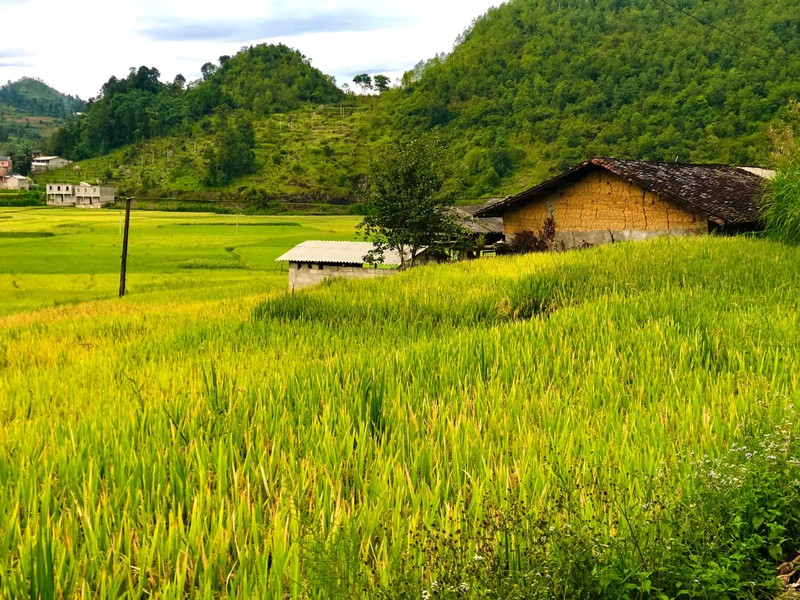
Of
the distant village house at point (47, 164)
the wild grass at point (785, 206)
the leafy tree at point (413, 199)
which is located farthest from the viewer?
the distant village house at point (47, 164)

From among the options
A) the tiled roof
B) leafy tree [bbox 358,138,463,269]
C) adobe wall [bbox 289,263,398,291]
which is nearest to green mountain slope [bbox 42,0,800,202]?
adobe wall [bbox 289,263,398,291]

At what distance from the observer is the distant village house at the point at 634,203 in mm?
19453

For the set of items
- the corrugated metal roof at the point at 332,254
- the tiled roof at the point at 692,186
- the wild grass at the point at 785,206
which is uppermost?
the tiled roof at the point at 692,186

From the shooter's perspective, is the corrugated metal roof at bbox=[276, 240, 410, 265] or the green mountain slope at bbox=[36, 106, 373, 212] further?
the green mountain slope at bbox=[36, 106, 373, 212]

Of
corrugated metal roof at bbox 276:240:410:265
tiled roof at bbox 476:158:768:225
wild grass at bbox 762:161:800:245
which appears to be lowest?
corrugated metal roof at bbox 276:240:410:265

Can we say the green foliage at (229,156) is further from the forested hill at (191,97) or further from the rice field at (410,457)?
the rice field at (410,457)

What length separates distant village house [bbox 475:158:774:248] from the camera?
1945 cm

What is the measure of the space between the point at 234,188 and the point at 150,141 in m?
36.3

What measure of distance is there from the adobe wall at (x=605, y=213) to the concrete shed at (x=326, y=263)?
12.9 metres

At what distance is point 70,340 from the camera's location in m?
9.45

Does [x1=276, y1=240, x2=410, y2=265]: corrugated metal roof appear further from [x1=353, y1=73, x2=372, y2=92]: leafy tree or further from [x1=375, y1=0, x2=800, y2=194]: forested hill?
[x1=353, y1=73, x2=372, y2=92]: leafy tree

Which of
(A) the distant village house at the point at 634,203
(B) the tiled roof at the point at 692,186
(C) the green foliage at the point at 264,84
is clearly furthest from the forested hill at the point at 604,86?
(A) the distant village house at the point at 634,203

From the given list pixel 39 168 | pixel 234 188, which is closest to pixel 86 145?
pixel 39 168

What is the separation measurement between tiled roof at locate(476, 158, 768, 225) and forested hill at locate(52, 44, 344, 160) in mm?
134854
